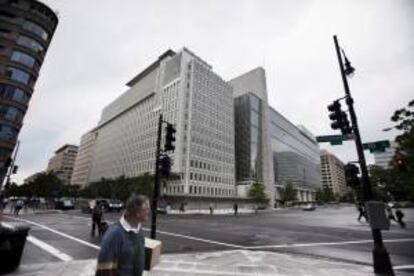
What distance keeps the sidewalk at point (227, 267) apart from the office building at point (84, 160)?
143825 mm

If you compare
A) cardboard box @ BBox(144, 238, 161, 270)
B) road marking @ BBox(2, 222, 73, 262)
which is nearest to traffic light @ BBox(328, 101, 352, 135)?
cardboard box @ BBox(144, 238, 161, 270)

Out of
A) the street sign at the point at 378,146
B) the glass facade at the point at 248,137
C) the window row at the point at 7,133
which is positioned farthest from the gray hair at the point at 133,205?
the glass facade at the point at 248,137

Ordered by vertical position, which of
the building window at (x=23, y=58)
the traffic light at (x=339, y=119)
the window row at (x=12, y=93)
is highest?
the building window at (x=23, y=58)

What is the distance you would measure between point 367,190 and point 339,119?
263cm

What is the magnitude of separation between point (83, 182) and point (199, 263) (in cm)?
15279

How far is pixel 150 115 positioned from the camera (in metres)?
93.4

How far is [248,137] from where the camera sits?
10206 cm

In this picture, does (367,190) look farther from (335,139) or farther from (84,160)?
(84,160)

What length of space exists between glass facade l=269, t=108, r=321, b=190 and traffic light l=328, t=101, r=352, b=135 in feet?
356

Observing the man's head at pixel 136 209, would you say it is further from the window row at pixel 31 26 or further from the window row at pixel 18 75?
the window row at pixel 31 26

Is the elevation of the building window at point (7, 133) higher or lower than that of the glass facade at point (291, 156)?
lower

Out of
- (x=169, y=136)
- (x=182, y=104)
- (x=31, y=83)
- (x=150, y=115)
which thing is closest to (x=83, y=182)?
(x=150, y=115)

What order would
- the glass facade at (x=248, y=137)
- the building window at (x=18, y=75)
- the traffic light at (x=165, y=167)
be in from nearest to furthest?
the traffic light at (x=165, y=167)
the building window at (x=18, y=75)
the glass facade at (x=248, y=137)

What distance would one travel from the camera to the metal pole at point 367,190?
699 cm
